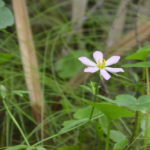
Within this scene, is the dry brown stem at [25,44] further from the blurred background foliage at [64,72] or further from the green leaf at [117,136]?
the green leaf at [117,136]

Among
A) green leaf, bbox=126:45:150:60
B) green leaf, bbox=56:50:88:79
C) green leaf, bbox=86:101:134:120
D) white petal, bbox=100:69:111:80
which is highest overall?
green leaf, bbox=56:50:88:79

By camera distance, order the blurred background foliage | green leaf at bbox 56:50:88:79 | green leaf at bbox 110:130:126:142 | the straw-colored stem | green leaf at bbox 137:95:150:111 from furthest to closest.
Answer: green leaf at bbox 56:50:88:79, the straw-colored stem, the blurred background foliage, green leaf at bbox 110:130:126:142, green leaf at bbox 137:95:150:111

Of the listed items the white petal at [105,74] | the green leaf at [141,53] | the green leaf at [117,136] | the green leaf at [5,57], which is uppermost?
the green leaf at [5,57]

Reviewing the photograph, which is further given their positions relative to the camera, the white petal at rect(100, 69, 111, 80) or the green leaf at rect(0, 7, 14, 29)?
the green leaf at rect(0, 7, 14, 29)

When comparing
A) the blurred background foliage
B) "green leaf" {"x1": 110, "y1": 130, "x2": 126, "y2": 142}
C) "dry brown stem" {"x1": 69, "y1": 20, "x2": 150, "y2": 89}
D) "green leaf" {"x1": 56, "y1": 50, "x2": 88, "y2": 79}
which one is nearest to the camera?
"green leaf" {"x1": 110, "y1": 130, "x2": 126, "y2": 142}

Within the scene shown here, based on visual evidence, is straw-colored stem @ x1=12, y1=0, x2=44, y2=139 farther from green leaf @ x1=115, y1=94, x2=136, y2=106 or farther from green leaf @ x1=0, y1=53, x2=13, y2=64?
green leaf @ x1=115, y1=94, x2=136, y2=106

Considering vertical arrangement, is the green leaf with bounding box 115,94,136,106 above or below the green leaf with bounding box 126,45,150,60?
below

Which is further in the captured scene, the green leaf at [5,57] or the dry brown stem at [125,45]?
the dry brown stem at [125,45]

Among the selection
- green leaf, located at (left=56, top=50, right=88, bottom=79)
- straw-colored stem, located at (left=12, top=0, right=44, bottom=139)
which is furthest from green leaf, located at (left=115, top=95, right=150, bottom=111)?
green leaf, located at (left=56, top=50, right=88, bottom=79)

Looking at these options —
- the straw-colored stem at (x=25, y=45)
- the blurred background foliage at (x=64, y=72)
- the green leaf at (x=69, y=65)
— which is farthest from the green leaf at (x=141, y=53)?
the green leaf at (x=69, y=65)

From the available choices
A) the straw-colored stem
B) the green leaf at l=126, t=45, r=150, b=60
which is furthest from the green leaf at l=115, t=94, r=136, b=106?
the straw-colored stem
